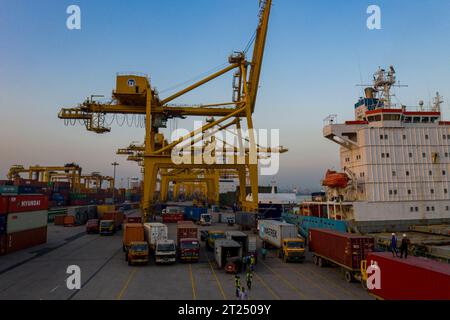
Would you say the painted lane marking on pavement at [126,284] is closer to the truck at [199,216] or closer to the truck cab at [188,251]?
the truck cab at [188,251]

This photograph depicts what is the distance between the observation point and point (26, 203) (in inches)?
1284

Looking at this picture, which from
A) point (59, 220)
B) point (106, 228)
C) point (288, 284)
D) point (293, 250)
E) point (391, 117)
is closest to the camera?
point (288, 284)

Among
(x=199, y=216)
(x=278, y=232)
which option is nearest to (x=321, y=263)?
(x=278, y=232)

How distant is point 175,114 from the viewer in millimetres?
43781

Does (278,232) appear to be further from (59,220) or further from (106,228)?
(59,220)

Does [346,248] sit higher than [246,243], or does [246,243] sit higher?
[346,248]

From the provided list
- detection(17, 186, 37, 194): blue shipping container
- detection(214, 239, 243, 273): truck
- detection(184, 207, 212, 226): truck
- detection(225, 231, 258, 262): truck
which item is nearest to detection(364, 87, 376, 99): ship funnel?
detection(225, 231, 258, 262): truck

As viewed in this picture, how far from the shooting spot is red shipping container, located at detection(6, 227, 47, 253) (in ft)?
96.3

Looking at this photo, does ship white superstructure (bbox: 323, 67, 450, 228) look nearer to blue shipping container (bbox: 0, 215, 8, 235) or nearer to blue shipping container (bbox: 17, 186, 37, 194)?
blue shipping container (bbox: 0, 215, 8, 235)

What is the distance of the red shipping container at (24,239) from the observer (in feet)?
96.3

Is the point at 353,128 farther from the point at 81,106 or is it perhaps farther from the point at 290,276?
the point at 81,106

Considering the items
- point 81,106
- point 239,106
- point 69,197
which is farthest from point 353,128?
point 69,197

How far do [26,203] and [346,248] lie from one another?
108 feet
